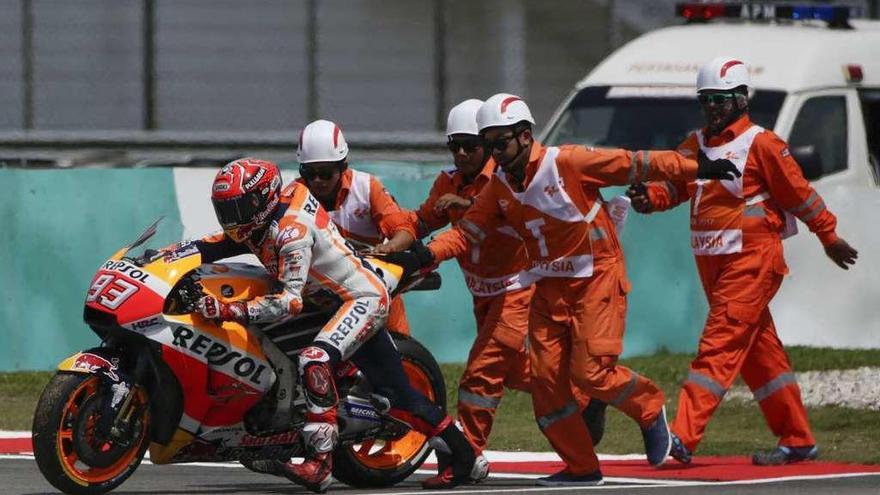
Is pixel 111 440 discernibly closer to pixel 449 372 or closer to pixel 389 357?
pixel 389 357

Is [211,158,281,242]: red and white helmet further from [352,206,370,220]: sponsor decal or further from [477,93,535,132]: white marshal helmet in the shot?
[352,206,370,220]: sponsor decal

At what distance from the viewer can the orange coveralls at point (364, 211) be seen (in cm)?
1130

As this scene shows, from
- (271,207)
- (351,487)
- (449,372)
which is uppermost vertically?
(271,207)

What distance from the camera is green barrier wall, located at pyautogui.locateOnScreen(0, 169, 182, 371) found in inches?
587

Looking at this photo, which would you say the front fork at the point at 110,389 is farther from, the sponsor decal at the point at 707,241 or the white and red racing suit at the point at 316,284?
the sponsor decal at the point at 707,241

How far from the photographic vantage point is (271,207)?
9664 millimetres

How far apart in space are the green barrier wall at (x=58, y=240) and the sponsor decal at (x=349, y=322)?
5472 millimetres

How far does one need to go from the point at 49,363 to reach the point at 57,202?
3.62 feet

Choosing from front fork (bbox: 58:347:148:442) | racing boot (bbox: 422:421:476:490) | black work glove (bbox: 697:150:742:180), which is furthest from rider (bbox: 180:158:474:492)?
black work glove (bbox: 697:150:742:180)

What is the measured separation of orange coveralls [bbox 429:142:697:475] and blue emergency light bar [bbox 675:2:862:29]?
751cm

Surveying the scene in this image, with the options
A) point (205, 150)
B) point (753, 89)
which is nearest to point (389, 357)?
point (753, 89)

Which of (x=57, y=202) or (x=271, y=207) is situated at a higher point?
(x=271, y=207)

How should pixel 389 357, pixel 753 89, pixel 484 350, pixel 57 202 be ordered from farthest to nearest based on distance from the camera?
pixel 753 89 → pixel 57 202 → pixel 484 350 → pixel 389 357

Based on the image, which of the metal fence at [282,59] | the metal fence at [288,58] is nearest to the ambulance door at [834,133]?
the metal fence at [288,58]
